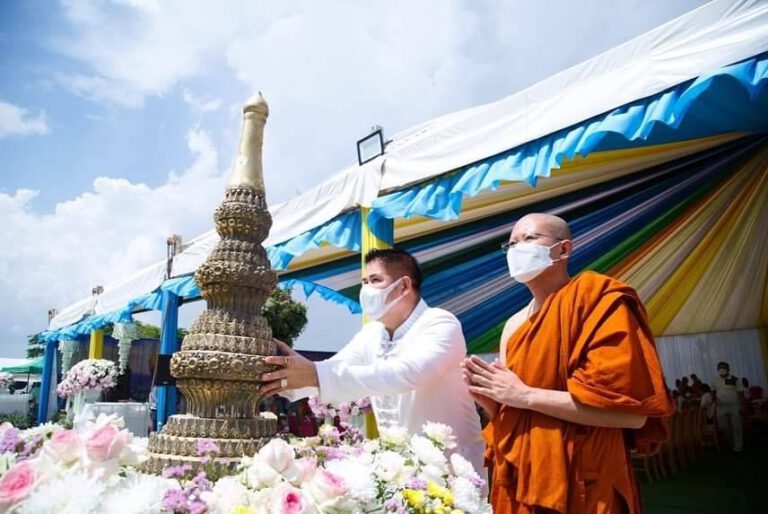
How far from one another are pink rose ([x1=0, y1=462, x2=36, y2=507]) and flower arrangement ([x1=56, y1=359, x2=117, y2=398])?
566cm

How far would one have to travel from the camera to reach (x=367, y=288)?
2.11m

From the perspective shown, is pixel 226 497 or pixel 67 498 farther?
pixel 226 497

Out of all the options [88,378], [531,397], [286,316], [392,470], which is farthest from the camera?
[286,316]

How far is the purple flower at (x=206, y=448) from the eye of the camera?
4.34 feet

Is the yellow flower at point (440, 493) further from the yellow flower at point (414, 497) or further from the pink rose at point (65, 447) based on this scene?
A: the pink rose at point (65, 447)

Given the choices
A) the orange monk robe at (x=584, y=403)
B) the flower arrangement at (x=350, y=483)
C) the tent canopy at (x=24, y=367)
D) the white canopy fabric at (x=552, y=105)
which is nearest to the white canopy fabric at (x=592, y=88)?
the white canopy fabric at (x=552, y=105)

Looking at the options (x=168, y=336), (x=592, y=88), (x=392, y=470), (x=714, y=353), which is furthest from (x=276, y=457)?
(x=714, y=353)

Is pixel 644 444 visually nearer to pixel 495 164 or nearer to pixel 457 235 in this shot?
pixel 495 164

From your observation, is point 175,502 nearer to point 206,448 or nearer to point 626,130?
point 206,448

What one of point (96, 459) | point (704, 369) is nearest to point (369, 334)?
point (96, 459)

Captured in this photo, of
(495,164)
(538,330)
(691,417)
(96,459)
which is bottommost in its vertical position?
(691,417)

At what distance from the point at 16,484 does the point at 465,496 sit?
883 mm

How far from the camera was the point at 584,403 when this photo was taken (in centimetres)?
156

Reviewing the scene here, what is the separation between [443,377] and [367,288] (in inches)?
18.1
